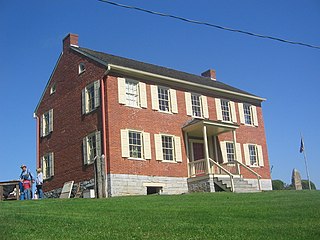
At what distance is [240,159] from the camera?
24.5 meters

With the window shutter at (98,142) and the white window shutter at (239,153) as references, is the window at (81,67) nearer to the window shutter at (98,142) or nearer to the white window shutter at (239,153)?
the window shutter at (98,142)

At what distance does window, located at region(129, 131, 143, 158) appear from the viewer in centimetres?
2002

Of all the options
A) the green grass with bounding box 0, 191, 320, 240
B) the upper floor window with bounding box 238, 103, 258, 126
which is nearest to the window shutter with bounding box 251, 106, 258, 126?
the upper floor window with bounding box 238, 103, 258, 126

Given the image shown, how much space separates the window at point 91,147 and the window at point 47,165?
10.8 ft

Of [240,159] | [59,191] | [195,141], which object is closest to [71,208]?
[59,191]

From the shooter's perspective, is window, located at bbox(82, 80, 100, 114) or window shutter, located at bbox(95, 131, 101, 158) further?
window, located at bbox(82, 80, 100, 114)

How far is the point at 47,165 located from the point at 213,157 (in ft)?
29.5

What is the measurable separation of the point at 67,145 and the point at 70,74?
12.5ft

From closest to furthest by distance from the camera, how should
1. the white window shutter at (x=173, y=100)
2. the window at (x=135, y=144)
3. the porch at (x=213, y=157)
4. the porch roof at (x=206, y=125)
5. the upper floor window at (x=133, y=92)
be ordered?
1. the window at (x=135, y=144)
2. the upper floor window at (x=133, y=92)
3. the porch at (x=213, y=157)
4. the porch roof at (x=206, y=125)
5. the white window shutter at (x=173, y=100)

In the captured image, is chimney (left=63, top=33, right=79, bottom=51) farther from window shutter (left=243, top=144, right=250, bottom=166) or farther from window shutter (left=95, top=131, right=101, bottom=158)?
window shutter (left=243, top=144, right=250, bottom=166)

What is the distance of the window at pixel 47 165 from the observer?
75.9 feet

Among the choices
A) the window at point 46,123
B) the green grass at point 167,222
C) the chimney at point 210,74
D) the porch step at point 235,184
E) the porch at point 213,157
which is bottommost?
the green grass at point 167,222

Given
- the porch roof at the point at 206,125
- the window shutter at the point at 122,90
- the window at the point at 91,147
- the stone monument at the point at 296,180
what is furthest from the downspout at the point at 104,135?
the stone monument at the point at 296,180

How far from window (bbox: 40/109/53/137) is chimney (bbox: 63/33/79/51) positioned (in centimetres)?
364
